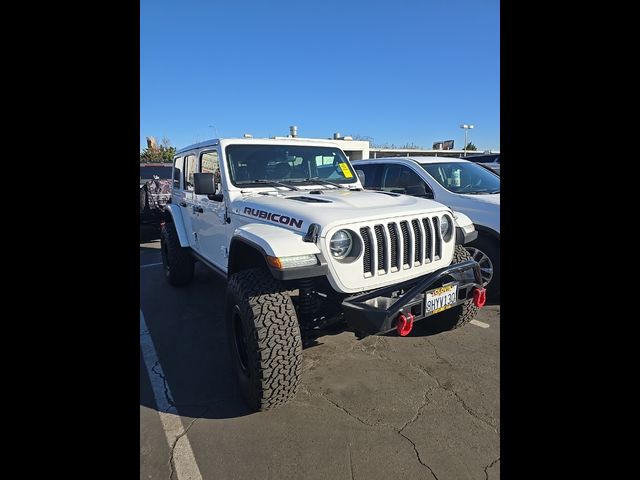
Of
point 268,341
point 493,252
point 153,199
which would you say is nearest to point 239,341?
point 268,341

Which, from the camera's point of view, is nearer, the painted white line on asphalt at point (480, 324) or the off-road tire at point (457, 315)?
the off-road tire at point (457, 315)

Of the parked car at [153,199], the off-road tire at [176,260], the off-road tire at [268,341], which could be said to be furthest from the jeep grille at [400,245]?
the parked car at [153,199]

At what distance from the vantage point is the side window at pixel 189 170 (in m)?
4.39

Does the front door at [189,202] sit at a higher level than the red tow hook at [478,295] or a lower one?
higher

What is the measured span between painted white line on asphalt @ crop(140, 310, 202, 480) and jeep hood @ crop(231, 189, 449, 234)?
5.01 ft

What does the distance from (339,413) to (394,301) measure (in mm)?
868

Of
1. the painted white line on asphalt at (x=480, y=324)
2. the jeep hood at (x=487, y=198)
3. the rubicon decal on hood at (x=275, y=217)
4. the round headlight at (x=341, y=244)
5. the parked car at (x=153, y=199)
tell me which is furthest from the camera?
the parked car at (x=153, y=199)

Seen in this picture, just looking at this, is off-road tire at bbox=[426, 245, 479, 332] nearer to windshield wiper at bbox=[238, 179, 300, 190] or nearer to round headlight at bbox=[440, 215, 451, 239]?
round headlight at bbox=[440, 215, 451, 239]

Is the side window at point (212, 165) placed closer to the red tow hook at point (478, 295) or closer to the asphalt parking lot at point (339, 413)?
the asphalt parking lot at point (339, 413)

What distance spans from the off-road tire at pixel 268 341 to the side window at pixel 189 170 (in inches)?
98.0

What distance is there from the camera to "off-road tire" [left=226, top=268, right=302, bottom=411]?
2.24m

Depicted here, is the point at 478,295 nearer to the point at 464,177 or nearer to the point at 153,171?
the point at 464,177
